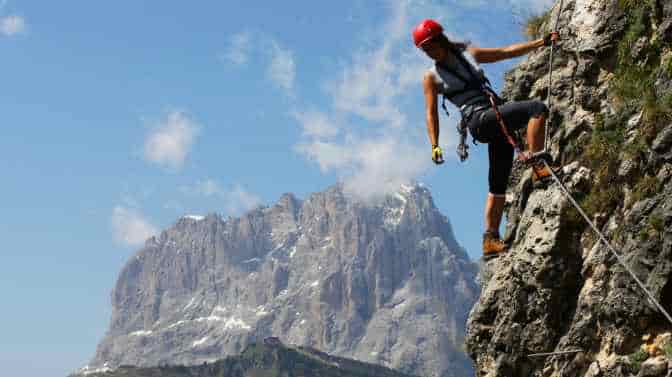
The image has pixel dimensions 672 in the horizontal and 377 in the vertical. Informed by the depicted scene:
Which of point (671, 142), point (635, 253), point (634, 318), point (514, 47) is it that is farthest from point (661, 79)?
point (634, 318)

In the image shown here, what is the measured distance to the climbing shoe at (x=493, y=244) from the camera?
12656mm

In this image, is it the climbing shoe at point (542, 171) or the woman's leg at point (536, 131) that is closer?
the woman's leg at point (536, 131)

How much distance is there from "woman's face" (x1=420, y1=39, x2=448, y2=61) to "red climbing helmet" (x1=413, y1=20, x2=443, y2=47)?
64mm

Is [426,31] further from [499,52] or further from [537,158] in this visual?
[537,158]

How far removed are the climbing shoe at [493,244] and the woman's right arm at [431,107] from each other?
252cm

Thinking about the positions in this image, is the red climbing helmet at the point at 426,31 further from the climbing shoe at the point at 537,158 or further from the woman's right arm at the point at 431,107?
the climbing shoe at the point at 537,158

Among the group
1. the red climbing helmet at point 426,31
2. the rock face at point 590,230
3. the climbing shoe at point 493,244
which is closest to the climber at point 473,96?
the red climbing helmet at point 426,31

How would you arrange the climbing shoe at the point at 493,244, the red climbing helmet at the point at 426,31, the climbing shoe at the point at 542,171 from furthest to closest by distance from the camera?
the climbing shoe at the point at 493,244 < the climbing shoe at the point at 542,171 < the red climbing helmet at the point at 426,31

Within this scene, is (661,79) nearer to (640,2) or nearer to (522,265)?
(640,2)

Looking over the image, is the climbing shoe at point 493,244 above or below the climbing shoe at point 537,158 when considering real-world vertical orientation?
below

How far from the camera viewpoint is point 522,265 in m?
11.6

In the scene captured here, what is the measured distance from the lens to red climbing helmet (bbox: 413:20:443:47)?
10578mm

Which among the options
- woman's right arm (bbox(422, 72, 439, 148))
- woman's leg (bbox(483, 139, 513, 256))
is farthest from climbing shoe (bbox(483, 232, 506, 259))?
woman's right arm (bbox(422, 72, 439, 148))

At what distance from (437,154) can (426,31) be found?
1765 mm
